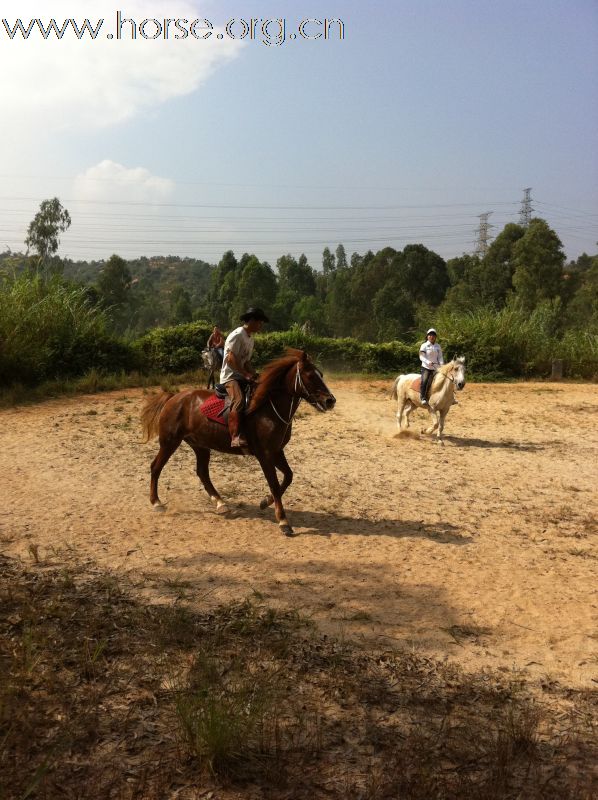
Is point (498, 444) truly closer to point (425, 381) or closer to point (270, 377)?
point (425, 381)

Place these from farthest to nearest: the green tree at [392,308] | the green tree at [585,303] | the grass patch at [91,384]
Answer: the green tree at [392,308], the green tree at [585,303], the grass patch at [91,384]

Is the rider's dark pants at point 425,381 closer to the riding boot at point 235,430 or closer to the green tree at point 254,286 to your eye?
the riding boot at point 235,430

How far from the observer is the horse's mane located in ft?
24.2

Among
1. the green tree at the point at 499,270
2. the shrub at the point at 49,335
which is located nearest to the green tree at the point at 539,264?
the green tree at the point at 499,270

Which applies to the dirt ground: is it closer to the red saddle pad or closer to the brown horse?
the brown horse

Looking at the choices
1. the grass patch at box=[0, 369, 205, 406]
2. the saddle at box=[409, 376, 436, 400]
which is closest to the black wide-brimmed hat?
the saddle at box=[409, 376, 436, 400]

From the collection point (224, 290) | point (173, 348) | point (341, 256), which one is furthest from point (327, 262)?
point (173, 348)

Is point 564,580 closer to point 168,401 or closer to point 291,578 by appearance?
point 291,578

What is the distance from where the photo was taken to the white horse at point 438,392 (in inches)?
496

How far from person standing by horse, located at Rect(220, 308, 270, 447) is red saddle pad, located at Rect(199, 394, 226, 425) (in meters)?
0.19

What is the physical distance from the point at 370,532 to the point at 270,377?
7.05ft

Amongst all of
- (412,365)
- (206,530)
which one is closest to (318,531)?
(206,530)

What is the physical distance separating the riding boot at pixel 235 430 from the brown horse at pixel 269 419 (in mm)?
101

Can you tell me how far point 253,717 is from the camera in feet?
11.3
